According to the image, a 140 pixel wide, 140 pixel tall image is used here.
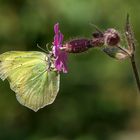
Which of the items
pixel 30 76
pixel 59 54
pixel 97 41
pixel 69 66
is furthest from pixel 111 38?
pixel 69 66

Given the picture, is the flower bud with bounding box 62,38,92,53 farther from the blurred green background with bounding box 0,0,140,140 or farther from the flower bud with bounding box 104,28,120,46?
the blurred green background with bounding box 0,0,140,140

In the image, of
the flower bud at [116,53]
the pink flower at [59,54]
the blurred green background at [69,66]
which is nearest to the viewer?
the pink flower at [59,54]

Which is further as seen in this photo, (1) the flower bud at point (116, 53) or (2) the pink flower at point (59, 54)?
(1) the flower bud at point (116, 53)

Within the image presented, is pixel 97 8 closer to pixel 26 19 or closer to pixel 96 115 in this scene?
pixel 26 19

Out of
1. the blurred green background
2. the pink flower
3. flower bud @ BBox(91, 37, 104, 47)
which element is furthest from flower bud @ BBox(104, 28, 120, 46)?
the blurred green background

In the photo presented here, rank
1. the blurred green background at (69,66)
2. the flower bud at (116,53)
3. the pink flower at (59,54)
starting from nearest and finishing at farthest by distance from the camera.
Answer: the pink flower at (59,54) → the flower bud at (116,53) → the blurred green background at (69,66)

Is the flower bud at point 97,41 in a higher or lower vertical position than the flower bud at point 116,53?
higher

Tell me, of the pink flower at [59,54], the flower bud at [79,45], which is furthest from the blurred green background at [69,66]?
the pink flower at [59,54]

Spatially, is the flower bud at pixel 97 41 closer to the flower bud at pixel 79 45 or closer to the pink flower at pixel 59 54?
the flower bud at pixel 79 45
